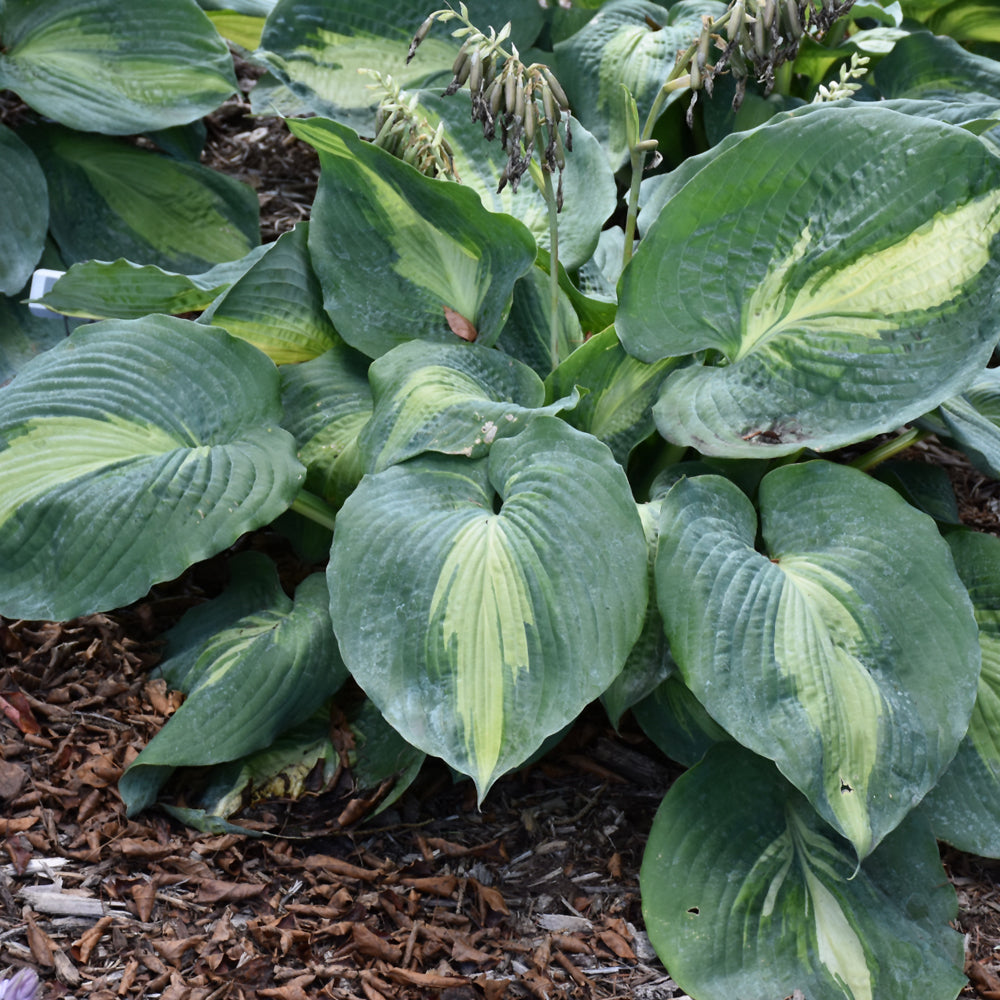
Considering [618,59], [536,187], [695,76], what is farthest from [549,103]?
[618,59]

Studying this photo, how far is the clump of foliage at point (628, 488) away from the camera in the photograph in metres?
1.52

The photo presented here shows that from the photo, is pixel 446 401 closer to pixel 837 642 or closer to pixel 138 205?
pixel 837 642

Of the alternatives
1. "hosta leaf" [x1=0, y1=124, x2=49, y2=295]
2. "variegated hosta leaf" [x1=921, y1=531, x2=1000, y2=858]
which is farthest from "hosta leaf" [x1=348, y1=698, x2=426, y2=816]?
"hosta leaf" [x1=0, y1=124, x2=49, y2=295]

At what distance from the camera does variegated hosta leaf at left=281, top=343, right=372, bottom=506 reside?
1.95 metres

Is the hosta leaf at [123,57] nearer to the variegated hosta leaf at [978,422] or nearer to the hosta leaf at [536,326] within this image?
the hosta leaf at [536,326]

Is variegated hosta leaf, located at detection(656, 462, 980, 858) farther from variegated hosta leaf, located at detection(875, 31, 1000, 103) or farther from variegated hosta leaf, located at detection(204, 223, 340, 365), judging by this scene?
variegated hosta leaf, located at detection(875, 31, 1000, 103)

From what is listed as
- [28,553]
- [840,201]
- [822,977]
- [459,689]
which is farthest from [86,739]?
[840,201]

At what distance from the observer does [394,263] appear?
204cm

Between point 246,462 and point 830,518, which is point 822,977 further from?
point 246,462

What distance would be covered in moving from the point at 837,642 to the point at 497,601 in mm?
499

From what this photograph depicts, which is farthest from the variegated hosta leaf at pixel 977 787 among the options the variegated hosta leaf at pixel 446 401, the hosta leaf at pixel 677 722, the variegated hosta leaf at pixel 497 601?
the variegated hosta leaf at pixel 446 401

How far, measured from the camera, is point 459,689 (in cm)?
149

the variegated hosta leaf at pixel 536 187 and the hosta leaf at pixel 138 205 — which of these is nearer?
the variegated hosta leaf at pixel 536 187

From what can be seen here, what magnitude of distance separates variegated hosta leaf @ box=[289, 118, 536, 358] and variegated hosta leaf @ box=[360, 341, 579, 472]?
0.11 meters
